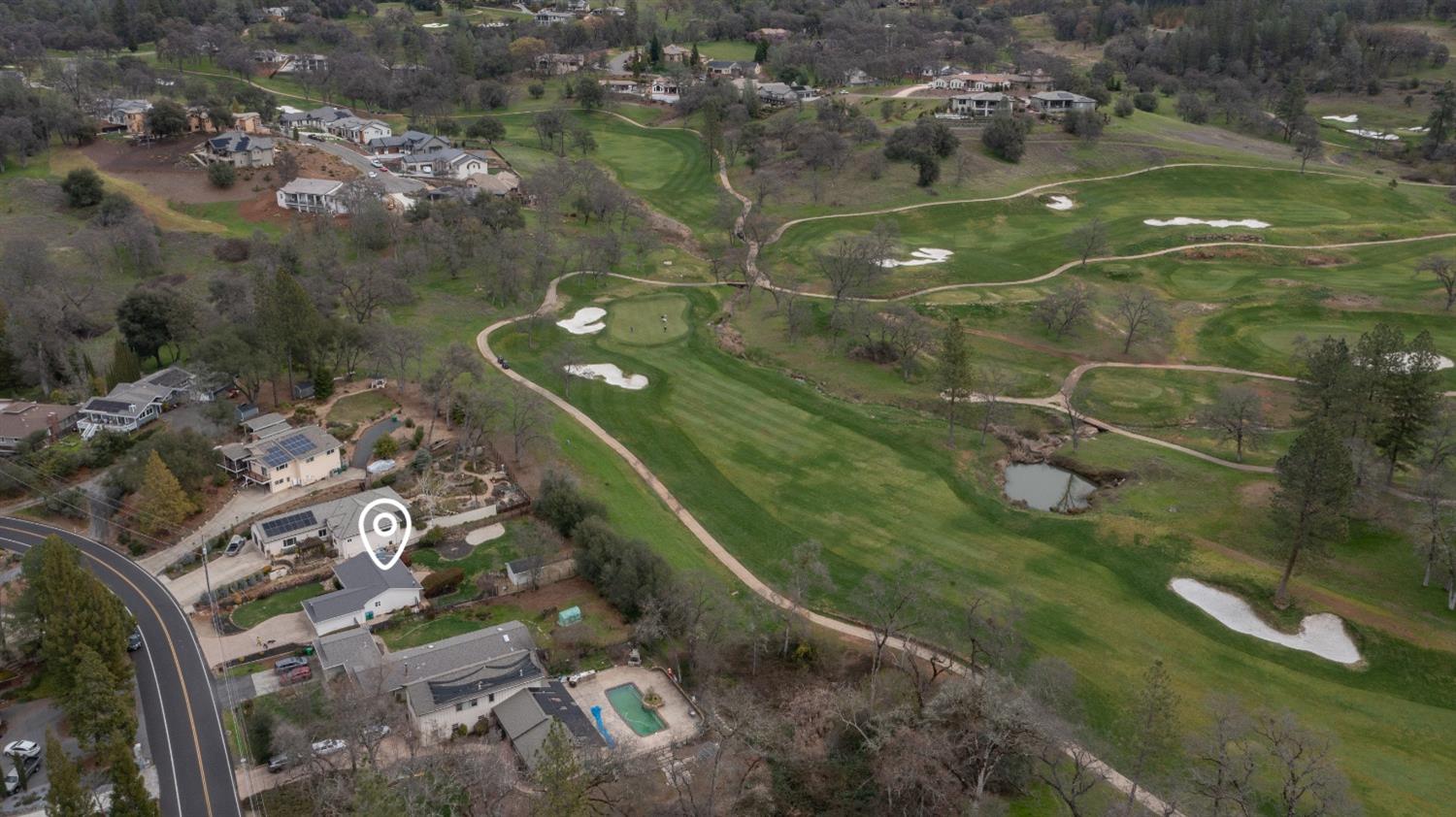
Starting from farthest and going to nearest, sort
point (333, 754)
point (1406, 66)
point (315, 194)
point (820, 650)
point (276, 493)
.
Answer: point (1406, 66) → point (315, 194) → point (276, 493) → point (820, 650) → point (333, 754)

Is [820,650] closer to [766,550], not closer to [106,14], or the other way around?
[766,550]

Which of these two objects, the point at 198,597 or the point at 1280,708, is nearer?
the point at 1280,708

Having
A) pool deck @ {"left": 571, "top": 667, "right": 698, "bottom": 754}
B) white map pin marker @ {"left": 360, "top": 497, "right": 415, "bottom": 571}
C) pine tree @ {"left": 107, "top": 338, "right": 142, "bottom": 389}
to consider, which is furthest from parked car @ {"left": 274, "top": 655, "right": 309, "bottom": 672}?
pine tree @ {"left": 107, "top": 338, "right": 142, "bottom": 389}

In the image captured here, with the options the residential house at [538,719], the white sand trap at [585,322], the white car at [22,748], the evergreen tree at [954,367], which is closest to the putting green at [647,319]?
the white sand trap at [585,322]

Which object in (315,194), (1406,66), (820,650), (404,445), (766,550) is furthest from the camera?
(1406,66)

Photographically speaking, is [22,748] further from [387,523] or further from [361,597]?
[387,523]

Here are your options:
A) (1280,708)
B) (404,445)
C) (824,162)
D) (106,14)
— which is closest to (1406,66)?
(824,162)
